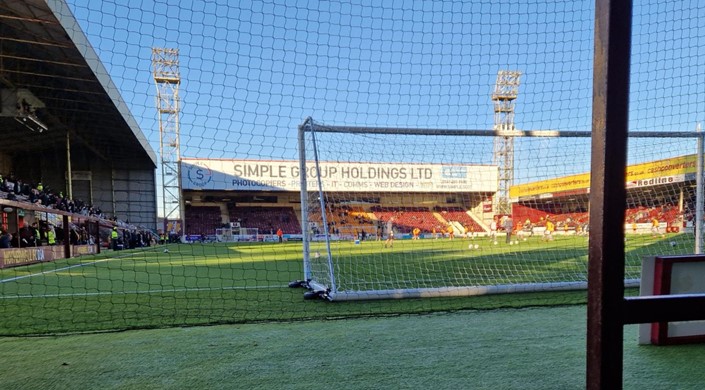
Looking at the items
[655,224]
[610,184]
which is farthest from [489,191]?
[610,184]

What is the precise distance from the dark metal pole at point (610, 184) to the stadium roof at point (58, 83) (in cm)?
1043

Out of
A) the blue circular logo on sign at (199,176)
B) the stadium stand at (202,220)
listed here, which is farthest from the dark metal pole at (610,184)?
the stadium stand at (202,220)

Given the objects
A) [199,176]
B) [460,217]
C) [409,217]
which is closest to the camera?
[460,217]

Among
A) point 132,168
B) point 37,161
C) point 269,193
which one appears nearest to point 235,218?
point 269,193

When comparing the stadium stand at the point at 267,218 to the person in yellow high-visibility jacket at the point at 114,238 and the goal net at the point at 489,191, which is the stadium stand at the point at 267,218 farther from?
the goal net at the point at 489,191

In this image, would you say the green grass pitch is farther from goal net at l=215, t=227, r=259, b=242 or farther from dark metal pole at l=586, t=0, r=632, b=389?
goal net at l=215, t=227, r=259, b=242

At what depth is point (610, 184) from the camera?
0.85m

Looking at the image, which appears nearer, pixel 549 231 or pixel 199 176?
pixel 549 231

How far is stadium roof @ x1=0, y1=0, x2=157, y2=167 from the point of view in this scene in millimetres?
9906

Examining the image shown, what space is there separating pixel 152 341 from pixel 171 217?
35.8 m

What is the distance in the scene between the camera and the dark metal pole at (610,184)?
849 mm

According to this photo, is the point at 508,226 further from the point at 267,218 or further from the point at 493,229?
the point at 267,218

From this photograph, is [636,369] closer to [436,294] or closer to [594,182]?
[594,182]

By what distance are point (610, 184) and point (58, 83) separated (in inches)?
715
